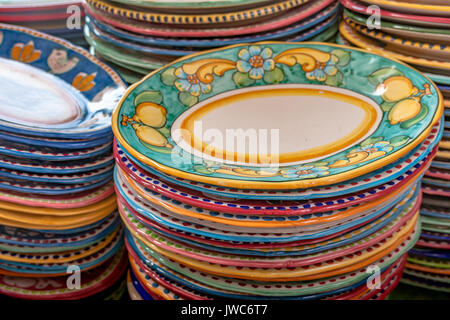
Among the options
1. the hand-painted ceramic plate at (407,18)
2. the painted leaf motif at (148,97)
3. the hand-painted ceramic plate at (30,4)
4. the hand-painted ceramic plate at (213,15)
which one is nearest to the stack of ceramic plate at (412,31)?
the hand-painted ceramic plate at (407,18)

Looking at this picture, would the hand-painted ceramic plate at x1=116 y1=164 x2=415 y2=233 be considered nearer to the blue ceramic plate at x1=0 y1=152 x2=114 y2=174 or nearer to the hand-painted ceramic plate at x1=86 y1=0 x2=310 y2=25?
the blue ceramic plate at x1=0 y1=152 x2=114 y2=174

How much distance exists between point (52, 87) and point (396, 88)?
576 millimetres

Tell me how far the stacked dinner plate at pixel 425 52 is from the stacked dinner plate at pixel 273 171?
0.03 m

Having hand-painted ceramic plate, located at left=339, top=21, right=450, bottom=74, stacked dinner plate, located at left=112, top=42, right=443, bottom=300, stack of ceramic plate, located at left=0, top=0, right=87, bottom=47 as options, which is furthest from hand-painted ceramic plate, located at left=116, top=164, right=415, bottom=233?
stack of ceramic plate, located at left=0, top=0, right=87, bottom=47

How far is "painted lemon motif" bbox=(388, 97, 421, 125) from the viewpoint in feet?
2.65

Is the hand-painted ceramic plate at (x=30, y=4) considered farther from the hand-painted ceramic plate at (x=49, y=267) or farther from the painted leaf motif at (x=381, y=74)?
the painted leaf motif at (x=381, y=74)

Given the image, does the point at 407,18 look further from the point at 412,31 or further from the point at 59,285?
the point at 59,285

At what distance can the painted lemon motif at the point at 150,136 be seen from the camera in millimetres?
789

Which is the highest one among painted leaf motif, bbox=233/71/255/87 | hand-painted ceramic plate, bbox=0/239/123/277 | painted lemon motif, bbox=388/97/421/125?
painted leaf motif, bbox=233/71/255/87

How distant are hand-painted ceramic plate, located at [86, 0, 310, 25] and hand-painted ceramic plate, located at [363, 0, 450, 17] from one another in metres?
0.15

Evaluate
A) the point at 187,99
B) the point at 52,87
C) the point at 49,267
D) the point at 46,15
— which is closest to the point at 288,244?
the point at 187,99

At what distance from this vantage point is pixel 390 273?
83 centimetres

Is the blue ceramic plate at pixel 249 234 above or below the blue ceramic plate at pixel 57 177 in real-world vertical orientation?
below
